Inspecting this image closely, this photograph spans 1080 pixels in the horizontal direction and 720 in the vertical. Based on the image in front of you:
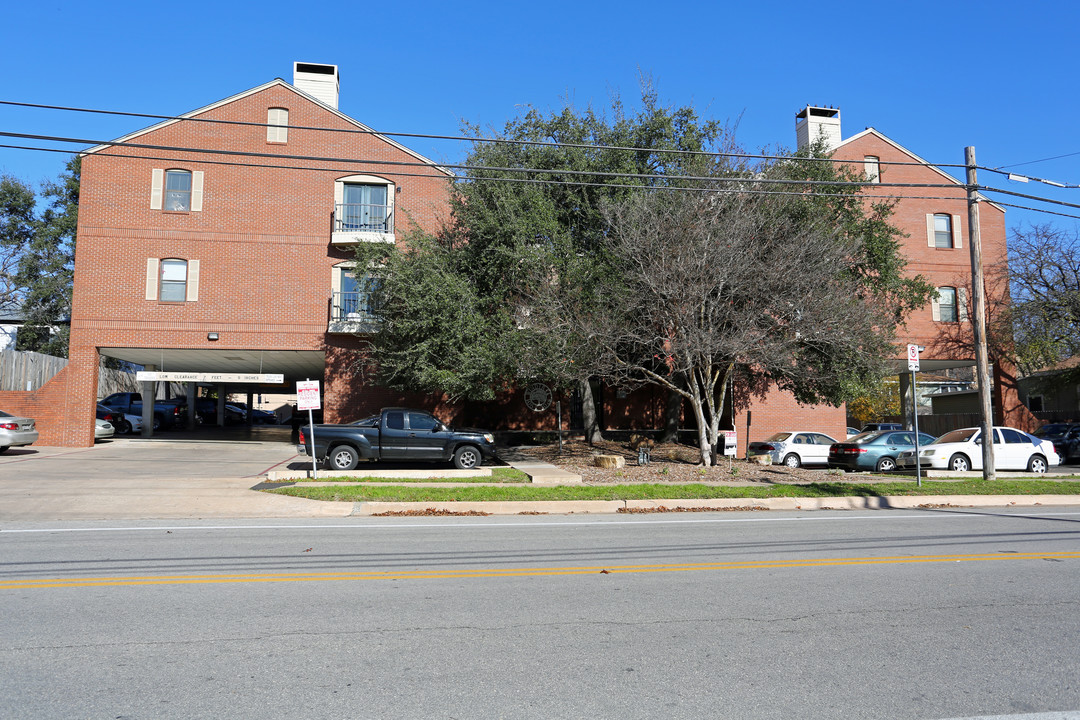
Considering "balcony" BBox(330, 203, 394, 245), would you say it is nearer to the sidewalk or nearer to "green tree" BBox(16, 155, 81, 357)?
the sidewalk

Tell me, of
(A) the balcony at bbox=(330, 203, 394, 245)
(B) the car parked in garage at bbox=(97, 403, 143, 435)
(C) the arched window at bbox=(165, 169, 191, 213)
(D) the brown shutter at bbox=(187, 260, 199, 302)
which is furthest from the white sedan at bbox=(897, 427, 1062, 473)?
(B) the car parked in garage at bbox=(97, 403, 143, 435)

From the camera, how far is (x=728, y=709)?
13.8 feet

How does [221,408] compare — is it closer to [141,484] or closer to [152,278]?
[152,278]

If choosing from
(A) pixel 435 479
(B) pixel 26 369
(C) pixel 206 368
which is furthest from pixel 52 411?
(A) pixel 435 479

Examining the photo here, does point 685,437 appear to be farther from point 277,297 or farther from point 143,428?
point 143,428

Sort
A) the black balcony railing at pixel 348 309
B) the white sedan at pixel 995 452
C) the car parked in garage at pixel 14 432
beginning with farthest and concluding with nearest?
the black balcony railing at pixel 348 309 < the car parked in garage at pixel 14 432 < the white sedan at pixel 995 452

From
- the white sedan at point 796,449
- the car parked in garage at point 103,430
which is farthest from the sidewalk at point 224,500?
the white sedan at point 796,449

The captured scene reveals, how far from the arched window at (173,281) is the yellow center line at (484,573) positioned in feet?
69.4

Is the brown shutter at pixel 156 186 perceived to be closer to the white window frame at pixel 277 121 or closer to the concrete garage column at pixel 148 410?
the white window frame at pixel 277 121

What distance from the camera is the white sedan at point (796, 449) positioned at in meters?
23.6

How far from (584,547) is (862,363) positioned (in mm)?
13877

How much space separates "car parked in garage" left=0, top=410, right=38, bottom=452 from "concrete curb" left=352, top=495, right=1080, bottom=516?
46.0 feet

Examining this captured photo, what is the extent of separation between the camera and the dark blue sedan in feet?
70.5

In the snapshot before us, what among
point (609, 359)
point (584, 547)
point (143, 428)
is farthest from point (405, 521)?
point (143, 428)
